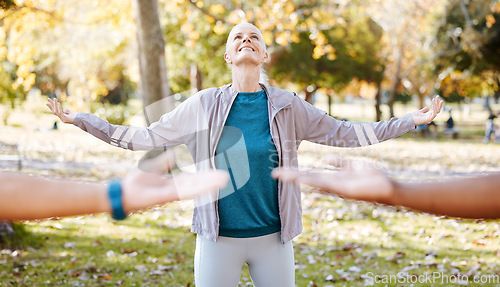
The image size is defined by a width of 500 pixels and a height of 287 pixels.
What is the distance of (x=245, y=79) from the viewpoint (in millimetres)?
2734

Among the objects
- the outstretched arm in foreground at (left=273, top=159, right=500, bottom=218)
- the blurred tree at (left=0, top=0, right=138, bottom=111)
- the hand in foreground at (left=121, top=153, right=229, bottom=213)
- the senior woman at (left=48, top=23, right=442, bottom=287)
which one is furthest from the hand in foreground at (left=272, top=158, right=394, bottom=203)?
the blurred tree at (left=0, top=0, right=138, bottom=111)

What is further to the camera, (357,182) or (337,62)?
(337,62)

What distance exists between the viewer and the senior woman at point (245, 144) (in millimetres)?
2607

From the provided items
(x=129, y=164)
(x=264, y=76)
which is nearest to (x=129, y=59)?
(x=129, y=164)

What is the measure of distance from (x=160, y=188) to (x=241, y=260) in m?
1.55

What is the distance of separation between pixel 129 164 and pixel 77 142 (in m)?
6.85

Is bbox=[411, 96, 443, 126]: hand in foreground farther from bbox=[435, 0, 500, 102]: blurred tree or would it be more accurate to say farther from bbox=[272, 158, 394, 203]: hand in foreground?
bbox=[435, 0, 500, 102]: blurred tree

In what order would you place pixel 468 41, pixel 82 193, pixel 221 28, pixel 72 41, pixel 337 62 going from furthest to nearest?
pixel 337 62 < pixel 468 41 < pixel 72 41 < pixel 221 28 < pixel 82 193

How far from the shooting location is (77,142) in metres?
19.3

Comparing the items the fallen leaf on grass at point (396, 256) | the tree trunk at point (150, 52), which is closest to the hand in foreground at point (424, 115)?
the fallen leaf on grass at point (396, 256)

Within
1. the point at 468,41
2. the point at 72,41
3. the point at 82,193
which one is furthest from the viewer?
the point at 468,41

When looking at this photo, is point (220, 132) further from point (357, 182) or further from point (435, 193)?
point (435, 193)

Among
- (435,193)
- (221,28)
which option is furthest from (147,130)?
(221,28)

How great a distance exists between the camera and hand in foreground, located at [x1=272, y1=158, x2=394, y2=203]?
1.29 meters
